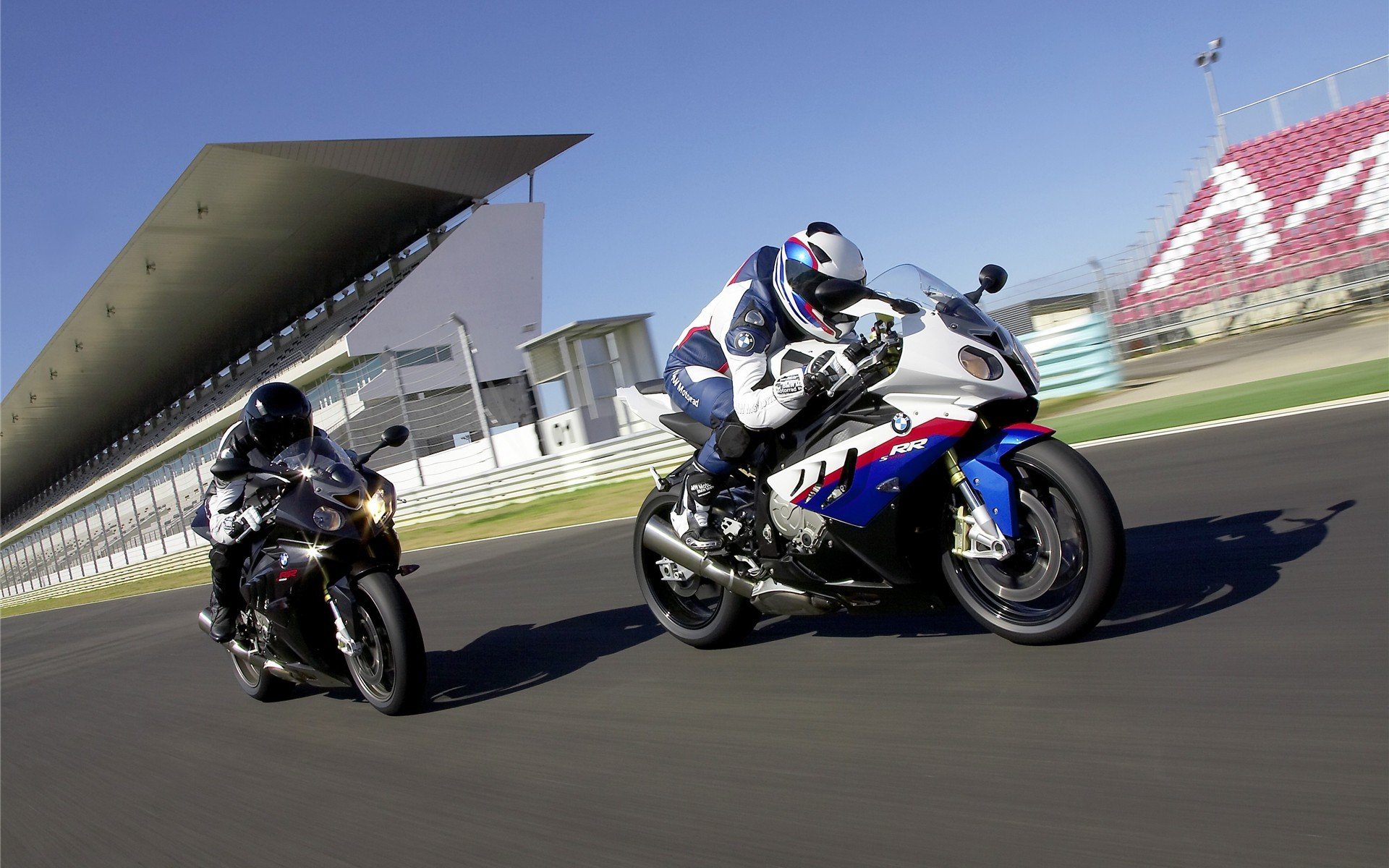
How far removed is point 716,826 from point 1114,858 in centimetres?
99

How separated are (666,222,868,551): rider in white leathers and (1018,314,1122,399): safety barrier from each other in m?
10.3

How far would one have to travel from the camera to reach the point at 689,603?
4781 mm

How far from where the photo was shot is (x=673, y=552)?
446 centimetres

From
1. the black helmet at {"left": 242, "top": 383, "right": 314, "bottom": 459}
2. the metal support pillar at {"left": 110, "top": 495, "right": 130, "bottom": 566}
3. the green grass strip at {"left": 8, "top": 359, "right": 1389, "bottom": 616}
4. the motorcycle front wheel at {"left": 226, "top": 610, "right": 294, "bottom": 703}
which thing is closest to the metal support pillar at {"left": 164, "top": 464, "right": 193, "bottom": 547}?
the metal support pillar at {"left": 110, "top": 495, "right": 130, "bottom": 566}

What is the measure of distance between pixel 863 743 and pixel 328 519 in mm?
2517

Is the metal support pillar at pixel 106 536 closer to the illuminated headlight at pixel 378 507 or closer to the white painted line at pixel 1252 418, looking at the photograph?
the white painted line at pixel 1252 418

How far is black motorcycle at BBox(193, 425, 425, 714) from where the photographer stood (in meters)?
4.37

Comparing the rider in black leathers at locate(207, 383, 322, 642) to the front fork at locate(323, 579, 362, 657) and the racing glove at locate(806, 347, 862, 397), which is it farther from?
the racing glove at locate(806, 347, 862, 397)

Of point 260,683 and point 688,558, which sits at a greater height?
point 688,558

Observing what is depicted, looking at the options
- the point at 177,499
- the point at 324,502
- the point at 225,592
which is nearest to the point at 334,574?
the point at 324,502

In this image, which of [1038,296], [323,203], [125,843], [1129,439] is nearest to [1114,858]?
[125,843]

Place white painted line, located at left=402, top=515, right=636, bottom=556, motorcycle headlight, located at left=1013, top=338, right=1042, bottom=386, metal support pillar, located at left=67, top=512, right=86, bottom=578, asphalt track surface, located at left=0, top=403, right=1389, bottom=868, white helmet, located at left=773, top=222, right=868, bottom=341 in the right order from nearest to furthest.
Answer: asphalt track surface, located at left=0, top=403, right=1389, bottom=868 → motorcycle headlight, located at left=1013, top=338, right=1042, bottom=386 → white helmet, located at left=773, top=222, right=868, bottom=341 → white painted line, located at left=402, top=515, right=636, bottom=556 → metal support pillar, located at left=67, top=512, right=86, bottom=578

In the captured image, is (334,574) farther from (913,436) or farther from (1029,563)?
(1029,563)

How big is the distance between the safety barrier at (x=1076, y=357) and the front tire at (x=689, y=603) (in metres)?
10.1
